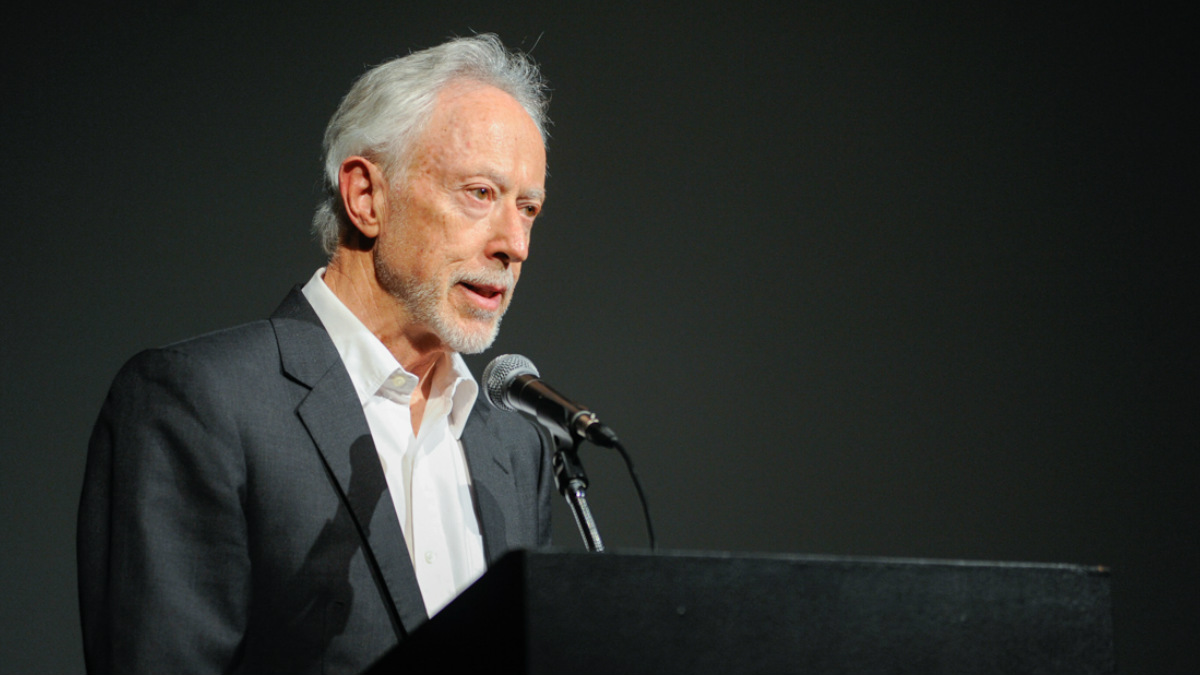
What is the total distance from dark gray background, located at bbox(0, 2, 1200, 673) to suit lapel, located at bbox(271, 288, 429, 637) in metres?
0.96

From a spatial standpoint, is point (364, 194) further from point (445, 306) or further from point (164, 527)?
point (164, 527)

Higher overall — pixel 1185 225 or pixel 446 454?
pixel 1185 225

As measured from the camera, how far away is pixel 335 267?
216cm

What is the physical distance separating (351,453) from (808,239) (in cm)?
181

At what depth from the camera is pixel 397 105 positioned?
213 cm

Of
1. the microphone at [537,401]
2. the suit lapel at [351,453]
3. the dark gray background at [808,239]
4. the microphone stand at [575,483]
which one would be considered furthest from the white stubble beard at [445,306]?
the dark gray background at [808,239]

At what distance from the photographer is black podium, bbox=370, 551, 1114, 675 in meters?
0.92

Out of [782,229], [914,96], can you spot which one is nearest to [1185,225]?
[914,96]

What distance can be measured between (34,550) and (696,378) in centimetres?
170

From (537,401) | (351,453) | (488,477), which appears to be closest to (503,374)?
(537,401)

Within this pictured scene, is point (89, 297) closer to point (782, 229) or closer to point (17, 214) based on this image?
point (17, 214)

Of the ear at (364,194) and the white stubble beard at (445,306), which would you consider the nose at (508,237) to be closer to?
the white stubble beard at (445,306)

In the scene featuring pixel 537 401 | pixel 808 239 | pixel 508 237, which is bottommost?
pixel 537 401

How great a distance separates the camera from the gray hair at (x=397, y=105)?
211 centimetres
